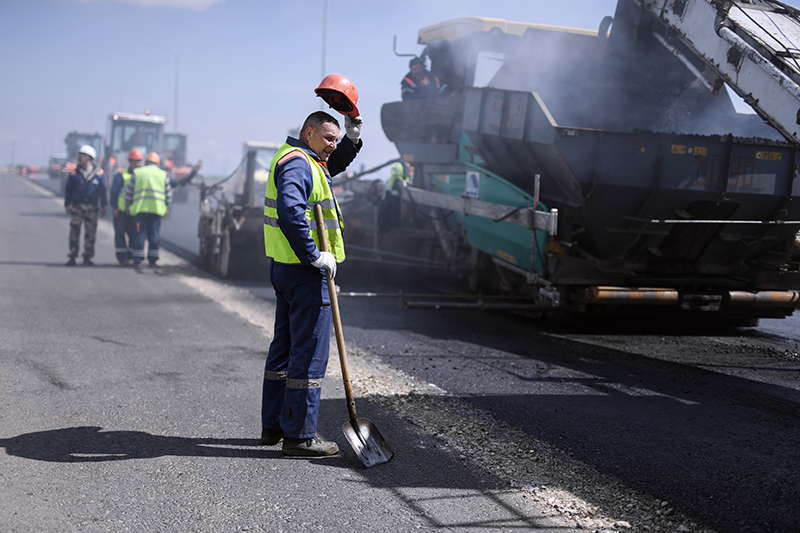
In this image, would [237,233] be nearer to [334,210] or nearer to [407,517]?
[334,210]

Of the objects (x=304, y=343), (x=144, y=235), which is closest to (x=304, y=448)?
(x=304, y=343)

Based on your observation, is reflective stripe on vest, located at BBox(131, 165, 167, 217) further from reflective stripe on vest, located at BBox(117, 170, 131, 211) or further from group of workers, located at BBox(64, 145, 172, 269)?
reflective stripe on vest, located at BBox(117, 170, 131, 211)

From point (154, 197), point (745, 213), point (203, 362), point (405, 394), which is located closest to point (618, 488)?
point (405, 394)

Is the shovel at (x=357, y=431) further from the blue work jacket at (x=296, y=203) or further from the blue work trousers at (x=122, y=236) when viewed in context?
the blue work trousers at (x=122, y=236)

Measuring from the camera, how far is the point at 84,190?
11.7 meters

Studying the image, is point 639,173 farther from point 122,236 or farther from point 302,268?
point 122,236

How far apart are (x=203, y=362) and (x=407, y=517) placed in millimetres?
2989

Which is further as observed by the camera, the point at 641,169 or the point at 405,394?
the point at 641,169

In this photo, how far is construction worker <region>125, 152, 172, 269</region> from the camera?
11.2 m

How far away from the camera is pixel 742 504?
3141mm

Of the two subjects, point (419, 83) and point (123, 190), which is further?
point (123, 190)

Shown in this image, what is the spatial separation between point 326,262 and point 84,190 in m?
9.51

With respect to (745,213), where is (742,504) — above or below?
below

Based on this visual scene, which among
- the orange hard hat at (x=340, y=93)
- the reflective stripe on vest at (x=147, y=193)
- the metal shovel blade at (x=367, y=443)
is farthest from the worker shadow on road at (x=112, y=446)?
the reflective stripe on vest at (x=147, y=193)
